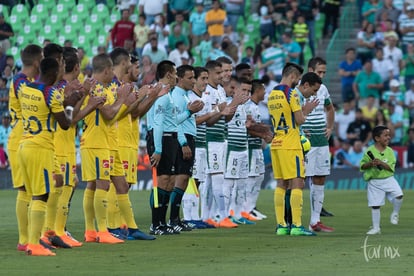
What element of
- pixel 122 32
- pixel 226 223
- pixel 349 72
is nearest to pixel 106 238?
pixel 226 223

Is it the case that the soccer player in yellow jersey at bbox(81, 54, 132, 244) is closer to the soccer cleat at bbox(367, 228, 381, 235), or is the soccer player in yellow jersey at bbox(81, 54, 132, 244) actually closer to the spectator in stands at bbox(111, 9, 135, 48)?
the soccer cleat at bbox(367, 228, 381, 235)

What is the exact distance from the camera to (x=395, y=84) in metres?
32.1

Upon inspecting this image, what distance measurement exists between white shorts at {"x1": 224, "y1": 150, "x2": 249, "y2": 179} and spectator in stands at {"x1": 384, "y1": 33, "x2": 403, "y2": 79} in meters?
13.9

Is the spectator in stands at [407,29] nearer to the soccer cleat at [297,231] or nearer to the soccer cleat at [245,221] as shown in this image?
the soccer cleat at [245,221]

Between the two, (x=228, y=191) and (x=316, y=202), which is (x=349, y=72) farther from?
(x=316, y=202)

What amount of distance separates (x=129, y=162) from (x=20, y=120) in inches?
96.9

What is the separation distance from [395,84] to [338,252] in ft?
61.2

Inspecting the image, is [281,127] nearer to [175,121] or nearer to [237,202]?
[175,121]

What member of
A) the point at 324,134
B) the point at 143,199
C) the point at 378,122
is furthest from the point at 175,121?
the point at 378,122

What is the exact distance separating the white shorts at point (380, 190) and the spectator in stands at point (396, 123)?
13.4m

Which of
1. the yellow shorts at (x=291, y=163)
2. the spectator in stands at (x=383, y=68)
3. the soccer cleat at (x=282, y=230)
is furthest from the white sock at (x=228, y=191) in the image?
the spectator in stands at (x=383, y=68)

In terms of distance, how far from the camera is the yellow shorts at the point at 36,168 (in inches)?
537

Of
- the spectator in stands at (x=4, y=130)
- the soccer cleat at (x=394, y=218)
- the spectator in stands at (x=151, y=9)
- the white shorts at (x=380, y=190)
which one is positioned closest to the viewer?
the white shorts at (x=380, y=190)

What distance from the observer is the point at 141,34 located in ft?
114
